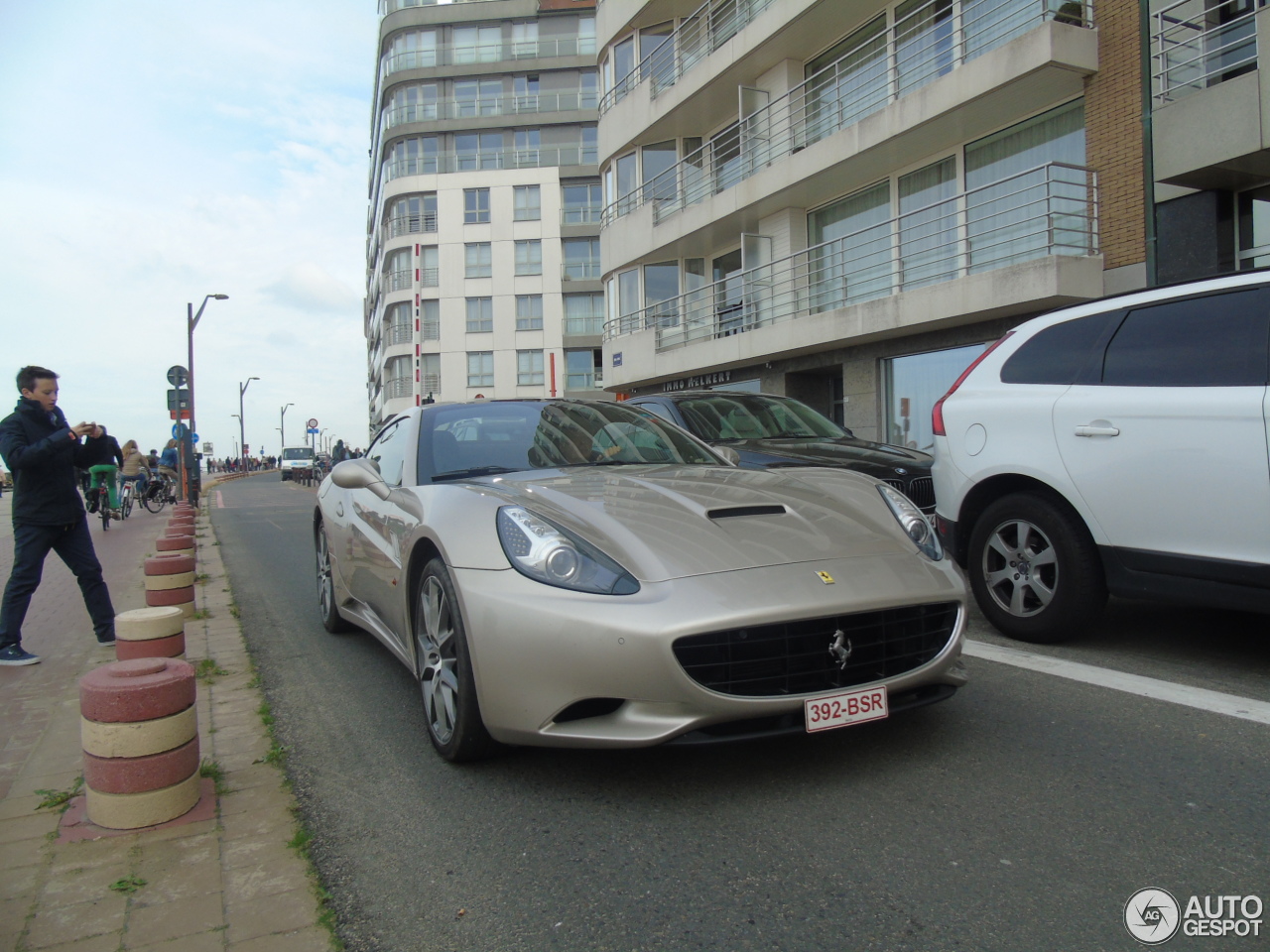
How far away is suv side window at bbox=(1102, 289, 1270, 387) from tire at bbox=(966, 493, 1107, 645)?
73cm

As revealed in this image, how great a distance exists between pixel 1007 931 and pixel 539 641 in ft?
4.79

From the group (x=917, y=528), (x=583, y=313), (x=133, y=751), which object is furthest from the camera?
(x=583, y=313)

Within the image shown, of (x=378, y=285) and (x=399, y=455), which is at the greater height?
(x=378, y=285)

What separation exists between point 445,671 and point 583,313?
4711cm

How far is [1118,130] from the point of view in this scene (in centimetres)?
1202

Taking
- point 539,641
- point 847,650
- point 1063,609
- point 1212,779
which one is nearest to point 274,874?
point 539,641

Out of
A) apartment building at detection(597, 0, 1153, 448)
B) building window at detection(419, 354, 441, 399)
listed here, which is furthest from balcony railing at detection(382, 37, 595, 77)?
apartment building at detection(597, 0, 1153, 448)

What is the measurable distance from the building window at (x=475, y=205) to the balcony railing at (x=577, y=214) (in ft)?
13.9

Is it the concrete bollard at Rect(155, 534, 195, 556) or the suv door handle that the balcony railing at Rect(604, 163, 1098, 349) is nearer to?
the suv door handle

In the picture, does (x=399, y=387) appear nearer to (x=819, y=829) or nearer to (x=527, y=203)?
(x=527, y=203)

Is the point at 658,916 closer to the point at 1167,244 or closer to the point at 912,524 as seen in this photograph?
the point at 912,524

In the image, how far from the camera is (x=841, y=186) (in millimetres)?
17125

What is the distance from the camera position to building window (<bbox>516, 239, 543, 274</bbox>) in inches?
1956

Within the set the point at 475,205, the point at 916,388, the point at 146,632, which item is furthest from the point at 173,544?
the point at 475,205
